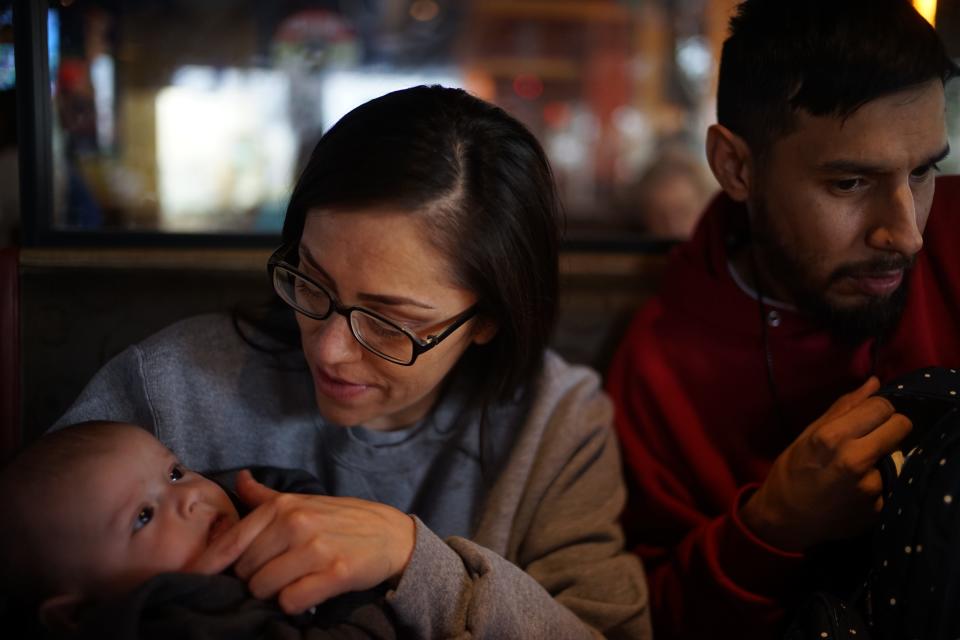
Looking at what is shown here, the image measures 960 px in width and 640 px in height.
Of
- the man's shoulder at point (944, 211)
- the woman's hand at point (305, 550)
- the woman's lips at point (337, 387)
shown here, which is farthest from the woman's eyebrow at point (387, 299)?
the man's shoulder at point (944, 211)

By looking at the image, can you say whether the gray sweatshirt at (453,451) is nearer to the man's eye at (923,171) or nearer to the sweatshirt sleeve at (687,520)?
A: the sweatshirt sleeve at (687,520)

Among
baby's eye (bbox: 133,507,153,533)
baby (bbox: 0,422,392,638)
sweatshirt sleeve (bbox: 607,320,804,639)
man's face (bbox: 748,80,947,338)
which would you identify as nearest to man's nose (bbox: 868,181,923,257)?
man's face (bbox: 748,80,947,338)

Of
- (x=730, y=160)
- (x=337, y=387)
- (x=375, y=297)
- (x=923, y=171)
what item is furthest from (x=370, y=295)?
(x=923, y=171)

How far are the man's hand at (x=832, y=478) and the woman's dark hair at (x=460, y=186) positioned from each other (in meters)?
0.36

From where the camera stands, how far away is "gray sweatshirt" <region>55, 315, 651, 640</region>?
109 cm

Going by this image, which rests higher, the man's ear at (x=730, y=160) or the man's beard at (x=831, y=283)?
the man's ear at (x=730, y=160)

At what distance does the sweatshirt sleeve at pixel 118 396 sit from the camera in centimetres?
104

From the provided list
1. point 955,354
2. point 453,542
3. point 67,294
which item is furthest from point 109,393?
point 955,354

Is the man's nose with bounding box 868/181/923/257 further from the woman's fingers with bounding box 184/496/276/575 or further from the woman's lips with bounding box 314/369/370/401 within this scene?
the woman's fingers with bounding box 184/496/276/575

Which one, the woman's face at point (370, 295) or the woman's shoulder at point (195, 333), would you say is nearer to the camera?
the woman's face at point (370, 295)

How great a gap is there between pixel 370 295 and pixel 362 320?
40 millimetres

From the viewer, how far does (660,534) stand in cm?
129

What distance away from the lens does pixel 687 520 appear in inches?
48.4

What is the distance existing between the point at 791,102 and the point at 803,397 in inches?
15.8
